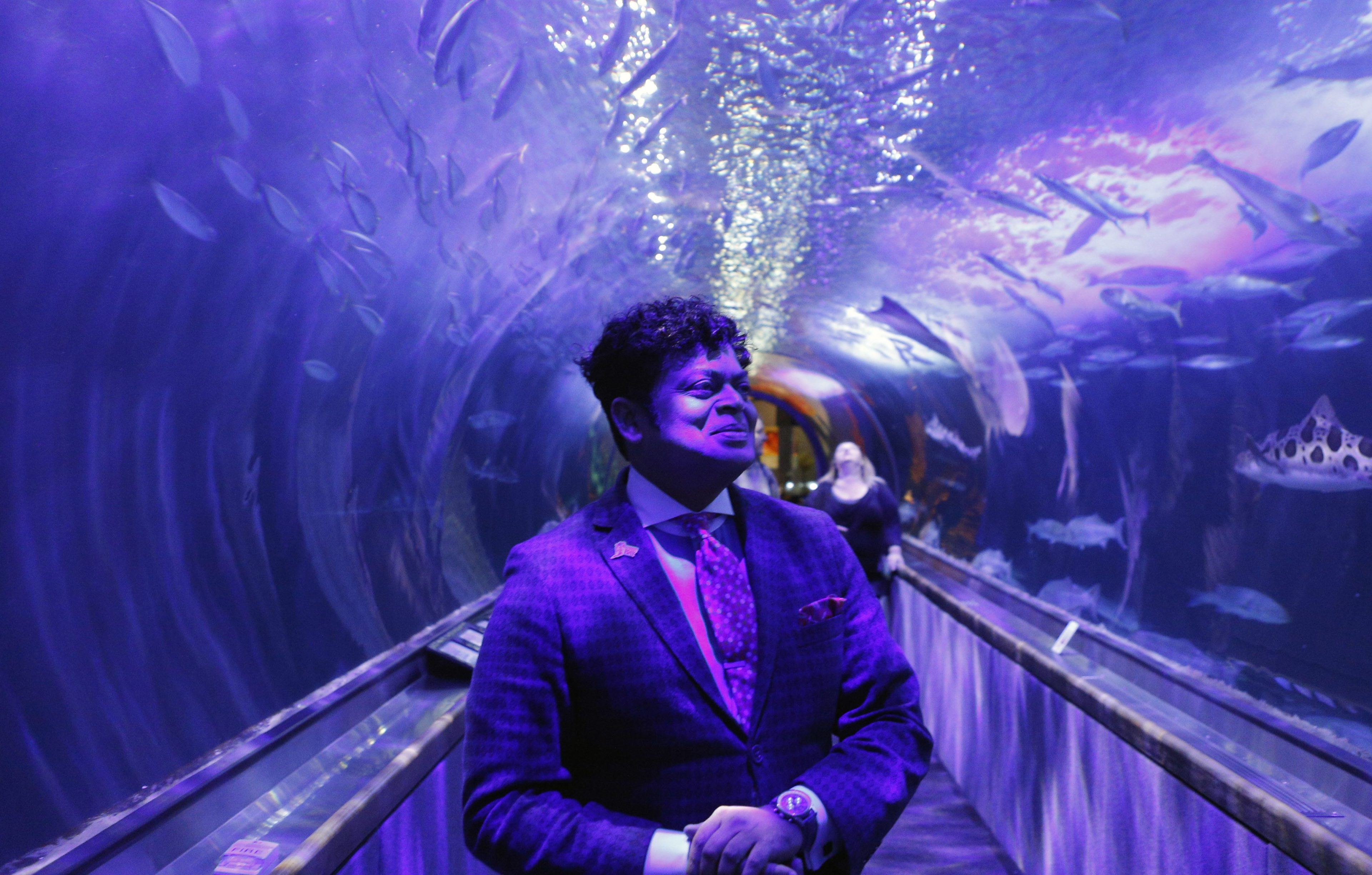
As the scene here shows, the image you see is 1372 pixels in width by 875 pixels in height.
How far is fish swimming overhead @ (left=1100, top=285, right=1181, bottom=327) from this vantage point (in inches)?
179

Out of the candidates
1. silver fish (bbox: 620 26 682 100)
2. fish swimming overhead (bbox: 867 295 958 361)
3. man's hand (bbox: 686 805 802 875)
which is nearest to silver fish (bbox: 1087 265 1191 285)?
silver fish (bbox: 620 26 682 100)

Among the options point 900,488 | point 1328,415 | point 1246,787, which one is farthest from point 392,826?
point 900,488

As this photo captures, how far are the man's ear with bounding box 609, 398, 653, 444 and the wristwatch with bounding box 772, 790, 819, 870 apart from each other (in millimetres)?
711

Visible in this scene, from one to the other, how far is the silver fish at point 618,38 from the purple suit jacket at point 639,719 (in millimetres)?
3040

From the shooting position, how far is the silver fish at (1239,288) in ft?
11.5

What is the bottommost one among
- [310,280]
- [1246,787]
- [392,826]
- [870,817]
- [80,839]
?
[392,826]

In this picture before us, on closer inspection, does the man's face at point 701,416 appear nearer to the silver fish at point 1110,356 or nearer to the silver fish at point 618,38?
the silver fish at point 618,38

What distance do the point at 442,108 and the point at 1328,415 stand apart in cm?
424

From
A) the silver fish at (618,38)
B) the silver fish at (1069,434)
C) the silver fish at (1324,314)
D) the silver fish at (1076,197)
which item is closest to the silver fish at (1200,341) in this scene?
the silver fish at (1324,314)

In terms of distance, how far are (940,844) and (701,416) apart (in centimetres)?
393

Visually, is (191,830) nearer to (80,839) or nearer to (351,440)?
(80,839)

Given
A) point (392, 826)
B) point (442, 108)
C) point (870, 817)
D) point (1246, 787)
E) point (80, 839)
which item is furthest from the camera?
point (442, 108)

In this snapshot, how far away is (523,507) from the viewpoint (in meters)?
8.44

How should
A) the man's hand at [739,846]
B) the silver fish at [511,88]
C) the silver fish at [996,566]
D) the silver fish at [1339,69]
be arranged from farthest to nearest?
the silver fish at [996,566] < the silver fish at [511,88] < the silver fish at [1339,69] < the man's hand at [739,846]
